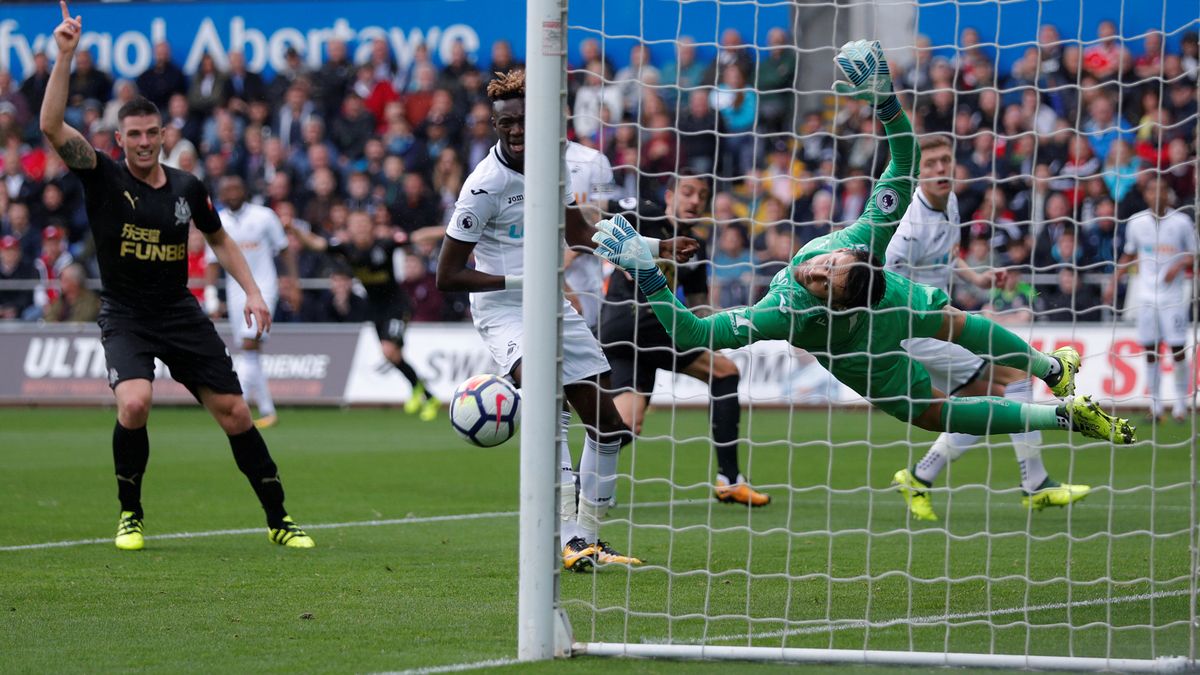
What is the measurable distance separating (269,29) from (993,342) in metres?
18.7

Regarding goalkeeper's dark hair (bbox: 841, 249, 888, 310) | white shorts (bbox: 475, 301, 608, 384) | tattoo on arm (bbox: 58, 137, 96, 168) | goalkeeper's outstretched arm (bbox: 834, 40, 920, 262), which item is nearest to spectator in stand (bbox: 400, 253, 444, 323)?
tattoo on arm (bbox: 58, 137, 96, 168)

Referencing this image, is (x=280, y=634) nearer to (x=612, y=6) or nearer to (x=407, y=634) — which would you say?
(x=407, y=634)

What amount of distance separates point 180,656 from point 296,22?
19717 mm

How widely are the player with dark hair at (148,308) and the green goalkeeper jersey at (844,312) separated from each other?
2.82 m

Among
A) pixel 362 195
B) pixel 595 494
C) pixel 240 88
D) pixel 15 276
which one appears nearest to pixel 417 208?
pixel 362 195

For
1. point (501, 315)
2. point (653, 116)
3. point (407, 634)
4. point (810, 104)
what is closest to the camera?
point (407, 634)

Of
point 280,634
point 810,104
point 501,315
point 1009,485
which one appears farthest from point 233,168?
point 280,634

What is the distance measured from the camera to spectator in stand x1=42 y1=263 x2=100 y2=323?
20.4 m

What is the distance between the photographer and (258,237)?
1720cm

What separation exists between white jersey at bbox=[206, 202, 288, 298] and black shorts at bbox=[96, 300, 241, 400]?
937cm

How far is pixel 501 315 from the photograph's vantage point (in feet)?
23.9

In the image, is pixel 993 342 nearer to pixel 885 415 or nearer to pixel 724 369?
pixel 724 369

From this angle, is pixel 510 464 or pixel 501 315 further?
pixel 510 464

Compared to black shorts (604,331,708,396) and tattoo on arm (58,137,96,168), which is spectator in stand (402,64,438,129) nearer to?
black shorts (604,331,708,396)
